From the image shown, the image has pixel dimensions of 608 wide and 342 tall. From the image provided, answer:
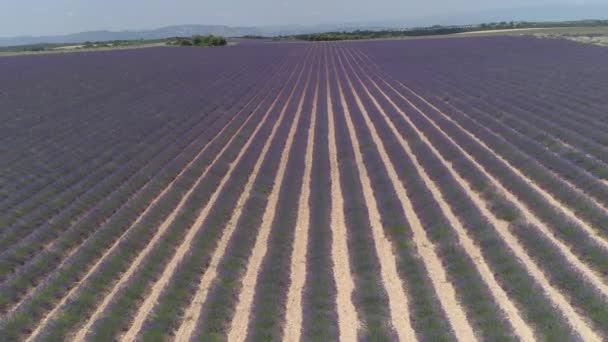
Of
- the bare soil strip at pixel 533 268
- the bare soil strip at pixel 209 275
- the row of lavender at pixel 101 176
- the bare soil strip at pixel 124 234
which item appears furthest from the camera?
the row of lavender at pixel 101 176

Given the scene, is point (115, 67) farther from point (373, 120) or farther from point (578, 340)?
point (578, 340)

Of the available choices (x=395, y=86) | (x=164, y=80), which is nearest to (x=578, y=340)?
(x=395, y=86)

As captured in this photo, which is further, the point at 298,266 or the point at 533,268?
the point at 298,266

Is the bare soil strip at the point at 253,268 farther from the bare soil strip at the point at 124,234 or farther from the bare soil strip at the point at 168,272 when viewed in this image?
the bare soil strip at the point at 124,234

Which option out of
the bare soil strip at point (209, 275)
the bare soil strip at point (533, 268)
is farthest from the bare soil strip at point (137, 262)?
the bare soil strip at point (533, 268)

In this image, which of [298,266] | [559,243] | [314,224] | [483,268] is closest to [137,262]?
[298,266]

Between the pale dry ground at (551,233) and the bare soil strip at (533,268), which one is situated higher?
the pale dry ground at (551,233)

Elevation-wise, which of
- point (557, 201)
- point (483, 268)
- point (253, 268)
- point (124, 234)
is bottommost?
point (253, 268)

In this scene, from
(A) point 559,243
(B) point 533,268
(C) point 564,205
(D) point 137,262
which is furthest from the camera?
(C) point 564,205

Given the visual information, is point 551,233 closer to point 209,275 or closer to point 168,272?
point 209,275

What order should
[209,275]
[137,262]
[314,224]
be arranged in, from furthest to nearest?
[314,224] < [137,262] < [209,275]
